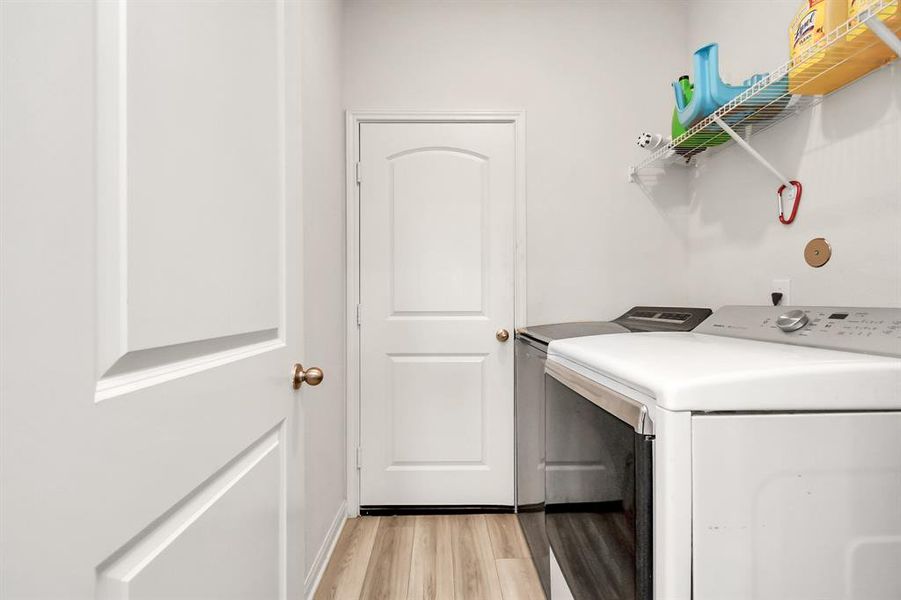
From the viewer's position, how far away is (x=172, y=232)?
1.77 feet

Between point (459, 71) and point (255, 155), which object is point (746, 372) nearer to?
point (255, 155)

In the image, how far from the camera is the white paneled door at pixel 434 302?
2.23 meters

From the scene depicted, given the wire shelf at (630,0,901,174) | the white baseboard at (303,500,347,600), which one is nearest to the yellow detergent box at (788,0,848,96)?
the wire shelf at (630,0,901,174)

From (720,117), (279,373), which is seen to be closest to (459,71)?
(720,117)

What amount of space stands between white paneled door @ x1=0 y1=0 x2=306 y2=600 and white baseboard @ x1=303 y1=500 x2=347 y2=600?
3.06ft

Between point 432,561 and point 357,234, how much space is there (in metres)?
1.46

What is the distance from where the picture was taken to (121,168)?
458mm

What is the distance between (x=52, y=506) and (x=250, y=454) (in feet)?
1.25

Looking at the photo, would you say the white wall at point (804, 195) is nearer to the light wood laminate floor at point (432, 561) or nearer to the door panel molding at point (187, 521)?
the light wood laminate floor at point (432, 561)

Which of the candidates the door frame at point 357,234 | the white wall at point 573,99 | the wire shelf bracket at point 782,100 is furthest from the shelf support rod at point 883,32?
the door frame at point 357,234

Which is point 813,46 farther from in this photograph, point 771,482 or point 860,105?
point 771,482

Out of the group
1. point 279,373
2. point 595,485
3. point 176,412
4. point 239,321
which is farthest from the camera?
Answer: point 595,485

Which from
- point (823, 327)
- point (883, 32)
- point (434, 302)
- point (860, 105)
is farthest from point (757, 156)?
point (434, 302)

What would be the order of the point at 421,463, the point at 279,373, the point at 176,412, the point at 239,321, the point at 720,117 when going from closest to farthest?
the point at 176,412, the point at 239,321, the point at 279,373, the point at 720,117, the point at 421,463
